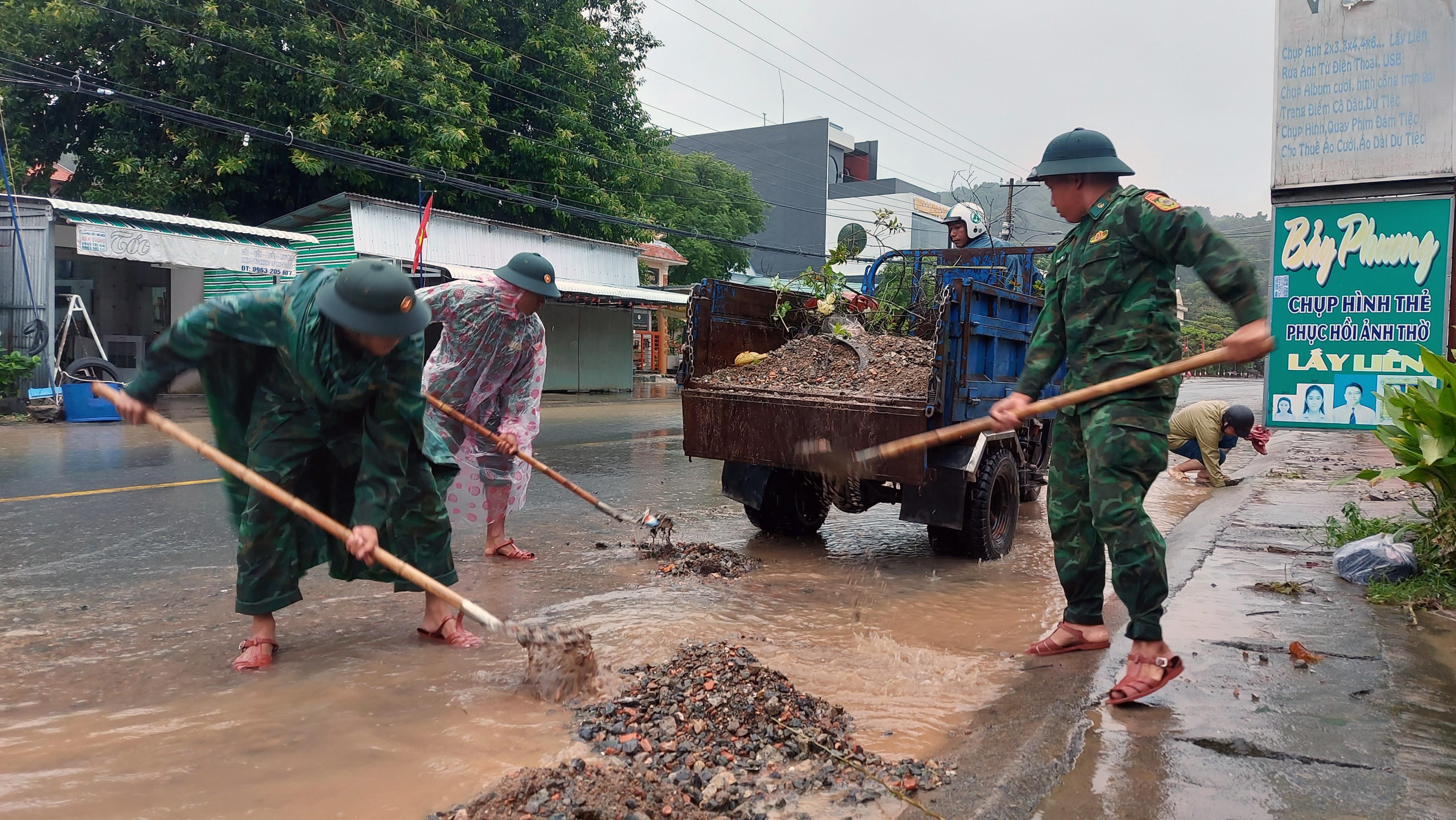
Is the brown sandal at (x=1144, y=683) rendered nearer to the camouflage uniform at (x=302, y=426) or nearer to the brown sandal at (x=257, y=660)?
the camouflage uniform at (x=302, y=426)

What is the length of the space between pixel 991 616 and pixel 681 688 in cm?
196

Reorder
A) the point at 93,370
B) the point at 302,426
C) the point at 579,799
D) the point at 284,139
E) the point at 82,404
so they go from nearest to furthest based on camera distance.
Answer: the point at 579,799 → the point at 302,426 → the point at 82,404 → the point at 93,370 → the point at 284,139

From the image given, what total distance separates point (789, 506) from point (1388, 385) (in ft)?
11.3

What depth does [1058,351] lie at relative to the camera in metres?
3.63

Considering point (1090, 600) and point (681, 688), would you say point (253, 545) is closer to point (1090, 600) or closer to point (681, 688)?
point (681, 688)

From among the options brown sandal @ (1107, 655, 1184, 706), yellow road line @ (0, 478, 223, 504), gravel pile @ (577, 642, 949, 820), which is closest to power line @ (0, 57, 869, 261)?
yellow road line @ (0, 478, 223, 504)

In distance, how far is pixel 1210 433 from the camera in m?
8.93

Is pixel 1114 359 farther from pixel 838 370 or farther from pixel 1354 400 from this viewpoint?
pixel 1354 400

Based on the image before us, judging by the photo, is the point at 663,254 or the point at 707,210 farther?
the point at 663,254

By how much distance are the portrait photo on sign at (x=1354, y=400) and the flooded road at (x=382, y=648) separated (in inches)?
69.9

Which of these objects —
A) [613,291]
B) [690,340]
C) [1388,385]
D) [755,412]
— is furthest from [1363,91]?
[613,291]

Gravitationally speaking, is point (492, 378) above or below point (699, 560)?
above

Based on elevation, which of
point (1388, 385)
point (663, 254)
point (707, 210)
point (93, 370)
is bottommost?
point (93, 370)

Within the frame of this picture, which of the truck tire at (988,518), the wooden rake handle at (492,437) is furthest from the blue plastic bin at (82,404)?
the truck tire at (988,518)
